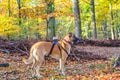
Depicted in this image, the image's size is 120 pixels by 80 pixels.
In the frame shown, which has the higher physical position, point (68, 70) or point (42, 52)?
point (42, 52)

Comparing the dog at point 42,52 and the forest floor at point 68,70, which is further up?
the dog at point 42,52

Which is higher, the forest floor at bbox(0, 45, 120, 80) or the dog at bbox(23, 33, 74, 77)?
the dog at bbox(23, 33, 74, 77)

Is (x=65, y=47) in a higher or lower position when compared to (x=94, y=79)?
higher

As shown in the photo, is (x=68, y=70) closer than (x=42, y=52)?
No

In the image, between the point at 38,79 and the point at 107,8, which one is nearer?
the point at 38,79

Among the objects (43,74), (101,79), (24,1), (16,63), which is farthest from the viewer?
(24,1)

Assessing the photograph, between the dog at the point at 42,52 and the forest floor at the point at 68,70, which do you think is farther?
the dog at the point at 42,52

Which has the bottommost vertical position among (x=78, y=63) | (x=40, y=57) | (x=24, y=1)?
(x=78, y=63)

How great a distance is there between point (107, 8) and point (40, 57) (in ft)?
110

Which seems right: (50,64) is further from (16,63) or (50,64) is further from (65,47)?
(65,47)

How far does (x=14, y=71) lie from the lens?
9.55m

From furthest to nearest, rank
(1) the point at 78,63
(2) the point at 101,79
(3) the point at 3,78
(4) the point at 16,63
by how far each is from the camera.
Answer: (1) the point at 78,63
(4) the point at 16,63
(3) the point at 3,78
(2) the point at 101,79

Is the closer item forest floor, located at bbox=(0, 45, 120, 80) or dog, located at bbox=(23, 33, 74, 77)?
forest floor, located at bbox=(0, 45, 120, 80)

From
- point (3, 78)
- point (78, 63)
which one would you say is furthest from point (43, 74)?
point (78, 63)
